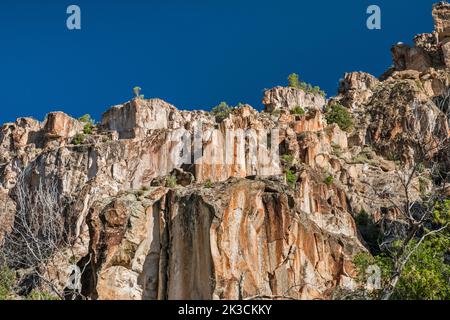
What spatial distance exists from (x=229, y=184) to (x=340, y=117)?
49.0 meters

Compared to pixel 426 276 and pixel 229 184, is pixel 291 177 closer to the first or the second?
pixel 229 184

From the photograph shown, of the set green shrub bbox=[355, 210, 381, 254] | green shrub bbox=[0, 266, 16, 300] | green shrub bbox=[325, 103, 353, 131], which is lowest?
green shrub bbox=[0, 266, 16, 300]

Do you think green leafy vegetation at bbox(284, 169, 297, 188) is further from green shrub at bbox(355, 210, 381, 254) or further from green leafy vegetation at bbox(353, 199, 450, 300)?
green leafy vegetation at bbox(353, 199, 450, 300)

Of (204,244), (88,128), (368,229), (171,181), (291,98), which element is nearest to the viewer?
(204,244)

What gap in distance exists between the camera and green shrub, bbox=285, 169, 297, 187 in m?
55.8

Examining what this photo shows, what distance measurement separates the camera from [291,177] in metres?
56.7

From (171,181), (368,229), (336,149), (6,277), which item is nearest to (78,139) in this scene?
(336,149)

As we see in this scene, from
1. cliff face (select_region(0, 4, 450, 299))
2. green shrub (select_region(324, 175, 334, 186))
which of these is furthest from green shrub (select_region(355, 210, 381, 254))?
green shrub (select_region(324, 175, 334, 186))

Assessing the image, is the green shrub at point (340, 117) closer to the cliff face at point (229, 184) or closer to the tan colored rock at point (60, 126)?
the cliff face at point (229, 184)

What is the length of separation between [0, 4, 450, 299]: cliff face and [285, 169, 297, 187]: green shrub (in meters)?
0.14

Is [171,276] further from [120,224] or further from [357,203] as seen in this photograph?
[357,203]

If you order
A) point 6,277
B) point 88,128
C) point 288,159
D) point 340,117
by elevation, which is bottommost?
point 6,277

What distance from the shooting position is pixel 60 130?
332 ft

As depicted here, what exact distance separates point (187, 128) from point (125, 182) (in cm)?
1243
